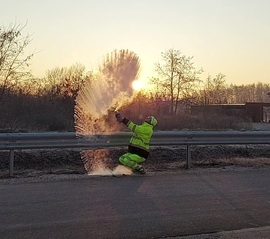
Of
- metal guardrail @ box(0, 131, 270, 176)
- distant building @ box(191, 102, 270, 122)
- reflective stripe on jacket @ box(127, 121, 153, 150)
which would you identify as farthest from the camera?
distant building @ box(191, 102, 270, 122)

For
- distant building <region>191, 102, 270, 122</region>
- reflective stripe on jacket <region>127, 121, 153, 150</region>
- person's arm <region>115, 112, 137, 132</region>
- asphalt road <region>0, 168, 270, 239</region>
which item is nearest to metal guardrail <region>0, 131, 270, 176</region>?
reflective stripe on jacket <region>127, 121, 153, 150</region>

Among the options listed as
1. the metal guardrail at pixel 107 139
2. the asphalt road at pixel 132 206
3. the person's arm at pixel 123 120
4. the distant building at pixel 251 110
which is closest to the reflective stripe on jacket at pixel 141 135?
the person's arm at pixel 123 120

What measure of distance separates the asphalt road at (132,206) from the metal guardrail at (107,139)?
141 centimetres

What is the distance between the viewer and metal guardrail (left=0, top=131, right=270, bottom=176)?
35.4 feet

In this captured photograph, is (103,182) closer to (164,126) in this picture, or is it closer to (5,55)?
(5,55)

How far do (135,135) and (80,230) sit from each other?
515cm

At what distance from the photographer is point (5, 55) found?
93.3ft

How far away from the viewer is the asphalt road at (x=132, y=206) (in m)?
6.28

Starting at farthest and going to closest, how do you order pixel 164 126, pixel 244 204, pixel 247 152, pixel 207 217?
pixel 164 126 → pixel 247 152 → pixel 244 204 → pixel 207 217

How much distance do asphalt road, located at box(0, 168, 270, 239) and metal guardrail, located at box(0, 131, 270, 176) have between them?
1405 millimetres

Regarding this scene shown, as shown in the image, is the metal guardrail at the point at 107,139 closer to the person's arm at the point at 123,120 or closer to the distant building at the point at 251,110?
the person's arm at the point at 123,120

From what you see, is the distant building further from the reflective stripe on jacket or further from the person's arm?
the person's arm

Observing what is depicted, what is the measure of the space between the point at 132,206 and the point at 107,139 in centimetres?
408

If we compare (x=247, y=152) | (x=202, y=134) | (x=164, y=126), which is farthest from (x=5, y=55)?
(x=202, y=134)
